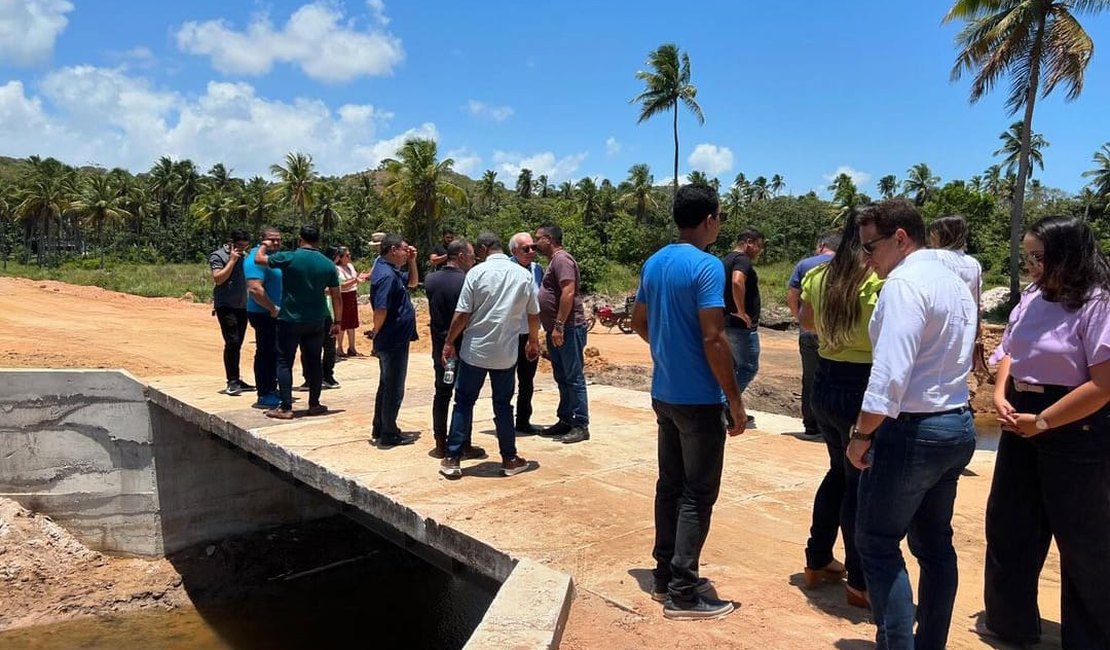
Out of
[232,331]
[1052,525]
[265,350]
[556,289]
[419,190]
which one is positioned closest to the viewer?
[1052,525]

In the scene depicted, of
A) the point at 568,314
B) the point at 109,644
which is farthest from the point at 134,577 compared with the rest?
the point at 568,314

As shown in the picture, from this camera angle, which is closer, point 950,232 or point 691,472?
point 691,472

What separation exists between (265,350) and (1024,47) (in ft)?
73.7

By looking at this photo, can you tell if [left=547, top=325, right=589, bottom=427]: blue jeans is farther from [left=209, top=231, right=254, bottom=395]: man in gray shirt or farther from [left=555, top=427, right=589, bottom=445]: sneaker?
[left=209, top=231, right=254, bottom=395]: man in gray shirt

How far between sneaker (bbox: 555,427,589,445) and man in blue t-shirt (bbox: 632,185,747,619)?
3.15 metres

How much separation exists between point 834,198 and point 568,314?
5080 centimetres

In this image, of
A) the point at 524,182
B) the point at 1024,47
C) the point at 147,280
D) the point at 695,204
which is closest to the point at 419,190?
the point at 147,280

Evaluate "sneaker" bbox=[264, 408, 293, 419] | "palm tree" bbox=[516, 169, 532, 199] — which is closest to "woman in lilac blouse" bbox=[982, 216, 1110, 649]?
"sneaker" bbox=[264, 408, 293, 419]

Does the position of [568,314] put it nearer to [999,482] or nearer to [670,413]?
[670,413]

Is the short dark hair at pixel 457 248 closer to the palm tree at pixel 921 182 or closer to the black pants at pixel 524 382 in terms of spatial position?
the black pants at pixel 524 382

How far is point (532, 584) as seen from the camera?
144 inches

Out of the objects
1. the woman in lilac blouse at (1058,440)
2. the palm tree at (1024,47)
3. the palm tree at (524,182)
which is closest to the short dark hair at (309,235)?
the woman in lilac blouse at (1058,440)

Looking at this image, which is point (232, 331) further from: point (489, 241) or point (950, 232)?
point (950, 232)

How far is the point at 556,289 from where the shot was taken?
6484mm
